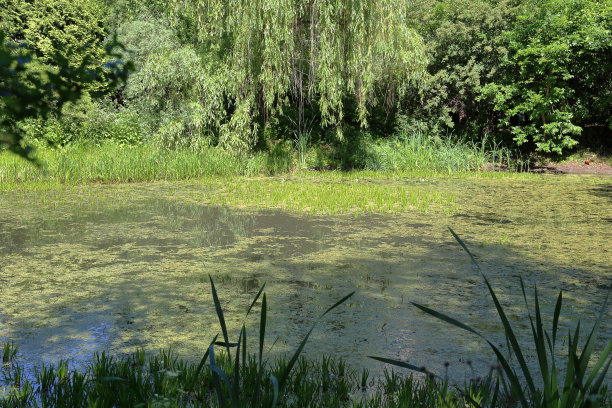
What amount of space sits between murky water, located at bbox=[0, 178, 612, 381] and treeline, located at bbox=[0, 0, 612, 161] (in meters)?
4.04

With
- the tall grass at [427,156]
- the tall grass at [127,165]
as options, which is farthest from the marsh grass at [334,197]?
the tall grass at [427,156]

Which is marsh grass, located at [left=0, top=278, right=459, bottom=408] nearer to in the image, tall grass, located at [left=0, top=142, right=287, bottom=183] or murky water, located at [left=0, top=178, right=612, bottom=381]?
murky water, located at [left=0, top=178, right=612, bottom=381]

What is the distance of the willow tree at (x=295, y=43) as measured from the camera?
38.5 feet

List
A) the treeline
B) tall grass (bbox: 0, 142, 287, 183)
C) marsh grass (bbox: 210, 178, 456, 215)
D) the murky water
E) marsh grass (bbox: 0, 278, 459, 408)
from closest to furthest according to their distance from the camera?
marsh grass (bbox: 0, 278, 459, 408)
the murky water
marsh grass (bbox: 210, 178, 456, 215)
tall grass (bbox: 0, 142, 287, 183)
the treeline

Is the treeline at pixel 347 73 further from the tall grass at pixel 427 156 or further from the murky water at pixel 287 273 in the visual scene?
the murky water at pixel 287 273

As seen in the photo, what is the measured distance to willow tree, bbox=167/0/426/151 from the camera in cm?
1174

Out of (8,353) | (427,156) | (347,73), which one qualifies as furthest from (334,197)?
(8,353)

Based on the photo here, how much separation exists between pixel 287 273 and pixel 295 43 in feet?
27.6

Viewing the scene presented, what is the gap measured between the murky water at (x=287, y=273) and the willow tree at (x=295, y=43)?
387 cm

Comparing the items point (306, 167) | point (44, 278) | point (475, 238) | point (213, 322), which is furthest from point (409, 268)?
point (306, 167)

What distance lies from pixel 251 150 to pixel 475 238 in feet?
23.8

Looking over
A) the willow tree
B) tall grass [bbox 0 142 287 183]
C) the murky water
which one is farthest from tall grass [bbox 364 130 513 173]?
the murky water

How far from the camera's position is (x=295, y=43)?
12906 mm

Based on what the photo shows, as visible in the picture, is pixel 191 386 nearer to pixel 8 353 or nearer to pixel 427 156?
pixel 8 353
